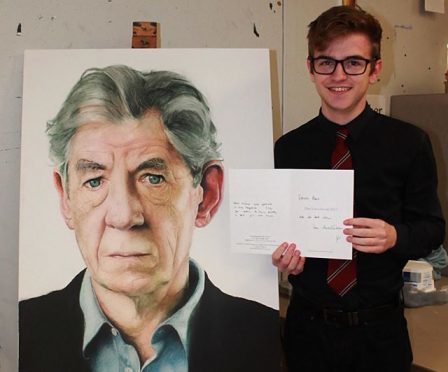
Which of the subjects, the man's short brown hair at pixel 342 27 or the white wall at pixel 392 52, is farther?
the white wall at pixel 392 52

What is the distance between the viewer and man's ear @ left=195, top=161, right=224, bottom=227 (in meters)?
1.09

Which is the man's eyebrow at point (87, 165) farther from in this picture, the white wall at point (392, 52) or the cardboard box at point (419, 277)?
the cardboard box at point (419, 277)

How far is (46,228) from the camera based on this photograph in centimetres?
107

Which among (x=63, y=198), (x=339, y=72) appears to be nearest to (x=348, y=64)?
(x=339, y=72)

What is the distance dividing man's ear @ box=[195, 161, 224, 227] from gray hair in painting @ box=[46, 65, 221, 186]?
0.02 metres

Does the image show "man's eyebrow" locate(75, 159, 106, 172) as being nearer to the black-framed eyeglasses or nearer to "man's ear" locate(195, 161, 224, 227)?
"man's ear" locate(195, 161, 224, 227)

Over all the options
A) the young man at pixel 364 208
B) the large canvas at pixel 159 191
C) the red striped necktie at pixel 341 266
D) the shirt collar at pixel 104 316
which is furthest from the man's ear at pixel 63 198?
the red striped necktie at pixel 341 266

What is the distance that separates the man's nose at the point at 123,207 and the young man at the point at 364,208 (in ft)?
1.01

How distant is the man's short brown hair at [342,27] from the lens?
108 cm

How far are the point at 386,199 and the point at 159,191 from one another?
1.64 ft

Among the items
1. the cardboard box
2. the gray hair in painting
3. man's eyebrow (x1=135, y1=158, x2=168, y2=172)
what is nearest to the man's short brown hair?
the gray hair in painting

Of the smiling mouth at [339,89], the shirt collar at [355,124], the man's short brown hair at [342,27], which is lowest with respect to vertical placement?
the shirt collar at [355,124]

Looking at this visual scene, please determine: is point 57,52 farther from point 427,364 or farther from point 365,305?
point 427,364

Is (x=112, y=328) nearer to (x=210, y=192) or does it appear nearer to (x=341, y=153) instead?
(x=210, y=192)
